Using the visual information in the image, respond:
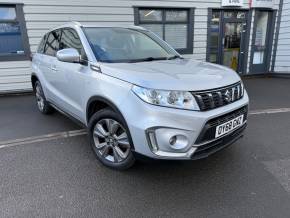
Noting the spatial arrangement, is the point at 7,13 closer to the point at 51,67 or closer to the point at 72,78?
the point at 51,67

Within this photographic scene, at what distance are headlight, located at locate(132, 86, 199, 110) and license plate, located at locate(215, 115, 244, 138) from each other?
0.38 metres

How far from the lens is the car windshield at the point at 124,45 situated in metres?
3.02

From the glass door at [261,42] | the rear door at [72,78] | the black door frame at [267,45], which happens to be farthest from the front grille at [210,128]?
the glass door at [261,42]

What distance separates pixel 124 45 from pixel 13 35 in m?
4.94

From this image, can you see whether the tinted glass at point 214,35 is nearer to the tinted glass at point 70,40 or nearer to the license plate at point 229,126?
the tinted glass at point 70,40

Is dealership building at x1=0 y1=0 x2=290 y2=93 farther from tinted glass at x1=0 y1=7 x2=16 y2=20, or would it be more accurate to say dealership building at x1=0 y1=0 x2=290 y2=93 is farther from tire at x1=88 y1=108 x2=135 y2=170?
tire at x1=88 y1=108 x2=135 y2=170

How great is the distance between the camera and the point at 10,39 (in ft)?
22.0

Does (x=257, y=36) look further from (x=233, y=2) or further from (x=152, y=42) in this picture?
(x=152, y=42)

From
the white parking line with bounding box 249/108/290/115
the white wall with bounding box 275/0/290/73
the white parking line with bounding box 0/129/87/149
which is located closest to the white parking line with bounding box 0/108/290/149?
the white parking line with bounding box 0/129/87/149

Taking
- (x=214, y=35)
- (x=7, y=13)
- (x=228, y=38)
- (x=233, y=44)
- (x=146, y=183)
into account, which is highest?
(x=7, y=13)

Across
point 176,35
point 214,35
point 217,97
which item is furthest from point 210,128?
point 214,35

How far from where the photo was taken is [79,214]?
222cm

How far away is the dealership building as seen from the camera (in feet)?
22.0

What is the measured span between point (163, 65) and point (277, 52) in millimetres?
8243
